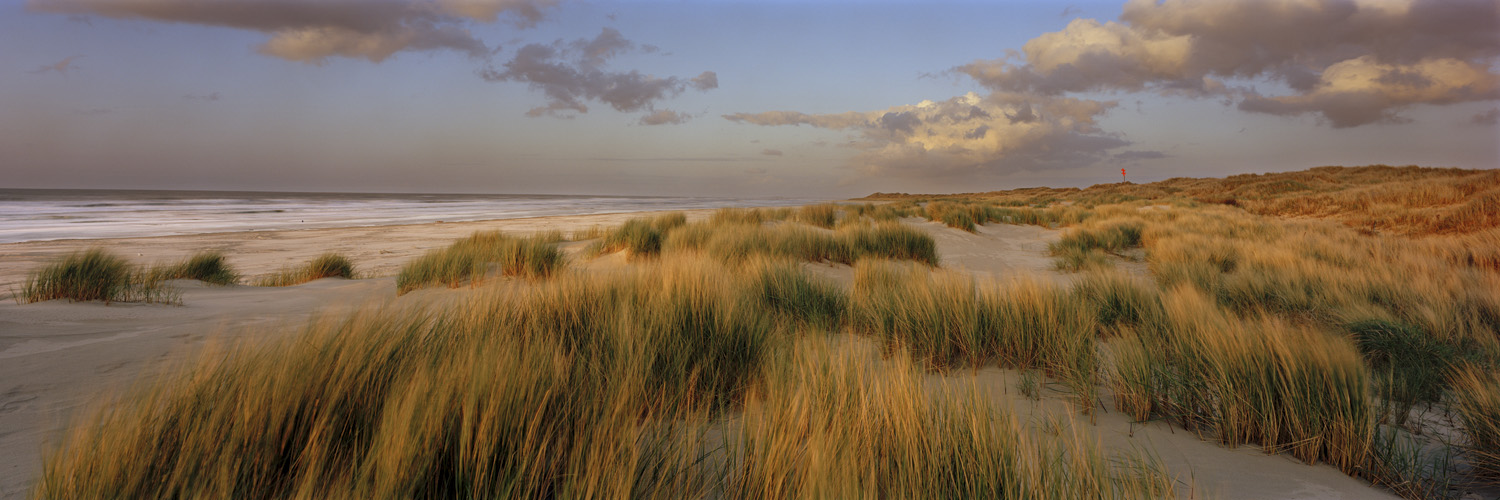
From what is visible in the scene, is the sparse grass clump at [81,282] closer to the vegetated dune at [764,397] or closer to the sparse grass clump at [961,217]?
the vegetated dune at [764,397]

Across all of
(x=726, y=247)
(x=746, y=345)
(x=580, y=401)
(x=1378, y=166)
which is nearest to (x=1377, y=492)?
(x=746, y=345)

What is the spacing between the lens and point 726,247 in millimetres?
6527

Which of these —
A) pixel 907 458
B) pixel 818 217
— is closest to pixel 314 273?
pixel 907 458

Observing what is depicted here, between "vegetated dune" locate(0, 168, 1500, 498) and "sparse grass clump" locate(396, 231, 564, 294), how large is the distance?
1648 mm

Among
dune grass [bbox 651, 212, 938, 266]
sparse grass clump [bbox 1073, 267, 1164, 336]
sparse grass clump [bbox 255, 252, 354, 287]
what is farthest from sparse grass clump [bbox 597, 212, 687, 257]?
sparse grass clump [bbox 1073, 267, 1164, 336]

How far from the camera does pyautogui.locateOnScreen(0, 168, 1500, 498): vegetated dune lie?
118 centimetres

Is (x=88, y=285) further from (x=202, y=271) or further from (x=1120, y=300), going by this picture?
(x=1120, y=300)

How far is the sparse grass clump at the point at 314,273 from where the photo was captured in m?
5.86

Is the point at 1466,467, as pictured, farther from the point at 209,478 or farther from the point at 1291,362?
the point at 209,478

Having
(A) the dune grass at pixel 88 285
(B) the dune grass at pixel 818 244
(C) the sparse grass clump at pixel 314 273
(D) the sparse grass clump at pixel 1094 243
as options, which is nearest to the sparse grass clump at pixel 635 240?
(B) the dune grass at pixel 818 244

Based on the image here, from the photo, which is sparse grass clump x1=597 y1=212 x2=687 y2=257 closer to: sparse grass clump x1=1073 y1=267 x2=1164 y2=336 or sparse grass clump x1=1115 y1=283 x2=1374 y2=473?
sparse grass clump x1=1073 y1=267 x2=1164 y2=336

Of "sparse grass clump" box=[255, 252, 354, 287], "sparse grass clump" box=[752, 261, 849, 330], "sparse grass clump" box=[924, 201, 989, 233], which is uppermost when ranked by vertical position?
"sparse grass clump" box=[924, 201, 989, 233]

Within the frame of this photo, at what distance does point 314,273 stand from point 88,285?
2.47 meters

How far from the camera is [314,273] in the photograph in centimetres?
618
